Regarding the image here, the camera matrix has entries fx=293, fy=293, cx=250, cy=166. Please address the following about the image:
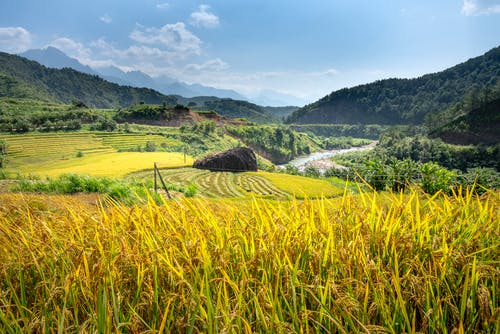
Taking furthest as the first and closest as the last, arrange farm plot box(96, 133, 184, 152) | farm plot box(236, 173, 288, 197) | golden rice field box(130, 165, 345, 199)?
farm plot box(96, 133, 184, 152) → farm plot box(236, 173, 288, 197) → golden rice field box(130, 165, 345, 199)

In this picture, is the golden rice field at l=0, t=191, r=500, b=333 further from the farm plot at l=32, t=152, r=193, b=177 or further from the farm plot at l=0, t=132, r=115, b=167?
the farm plot at l=0, t=132, r=115, b=167

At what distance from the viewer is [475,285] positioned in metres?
1.43

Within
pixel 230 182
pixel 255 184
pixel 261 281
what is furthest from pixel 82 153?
pixel 261 281

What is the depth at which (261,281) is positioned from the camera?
1.62 m

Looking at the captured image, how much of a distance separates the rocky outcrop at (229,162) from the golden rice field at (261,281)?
59.0 metres

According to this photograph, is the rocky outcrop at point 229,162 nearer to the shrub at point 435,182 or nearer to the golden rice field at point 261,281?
the shrub at point 435,182

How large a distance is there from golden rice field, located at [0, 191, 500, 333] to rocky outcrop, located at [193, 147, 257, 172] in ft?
194

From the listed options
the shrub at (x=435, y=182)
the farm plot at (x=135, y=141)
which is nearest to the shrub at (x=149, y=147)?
the farm plot at (x=135, y=141)

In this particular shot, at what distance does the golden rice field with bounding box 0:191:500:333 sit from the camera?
1.31 m

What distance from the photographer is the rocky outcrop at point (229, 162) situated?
2440 inches

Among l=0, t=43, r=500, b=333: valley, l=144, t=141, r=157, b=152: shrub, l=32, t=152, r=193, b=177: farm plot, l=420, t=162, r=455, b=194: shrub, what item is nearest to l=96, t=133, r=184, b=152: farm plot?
l=144, t=141, r=157, b=152: shrub

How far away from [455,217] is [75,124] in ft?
377

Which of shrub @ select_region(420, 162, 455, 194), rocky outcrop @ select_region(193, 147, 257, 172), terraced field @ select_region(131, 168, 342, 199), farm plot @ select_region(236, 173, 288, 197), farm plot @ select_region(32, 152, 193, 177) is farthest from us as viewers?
rocky outcrop @ select_region(193, 147, 257, 172)

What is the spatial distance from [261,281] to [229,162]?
6078 cm
